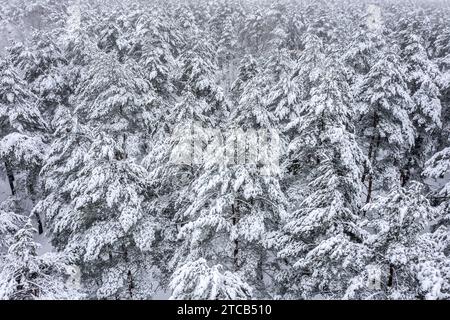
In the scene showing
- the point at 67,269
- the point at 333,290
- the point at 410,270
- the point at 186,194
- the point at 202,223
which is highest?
the point at 186,194

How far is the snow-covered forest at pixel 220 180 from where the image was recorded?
32.1 feet

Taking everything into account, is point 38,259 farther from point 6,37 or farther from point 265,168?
point 6,37

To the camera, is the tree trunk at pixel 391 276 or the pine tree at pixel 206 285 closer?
the pine tree at pixel 206 285

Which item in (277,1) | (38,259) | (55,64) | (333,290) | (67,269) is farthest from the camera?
(277,1)

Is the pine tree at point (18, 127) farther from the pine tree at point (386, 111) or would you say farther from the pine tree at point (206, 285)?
the pine tree at point (386, 111)

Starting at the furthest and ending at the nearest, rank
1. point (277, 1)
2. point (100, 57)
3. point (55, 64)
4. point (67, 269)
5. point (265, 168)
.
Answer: point (277, 1), point (55, 64), point (100, 57), point (265, 168), point (67, 269)

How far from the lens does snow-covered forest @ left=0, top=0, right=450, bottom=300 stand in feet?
32.1

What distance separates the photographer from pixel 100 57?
2370 centimetres

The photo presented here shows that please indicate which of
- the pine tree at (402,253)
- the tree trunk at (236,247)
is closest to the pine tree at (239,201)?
the tree trunk at (236,247)

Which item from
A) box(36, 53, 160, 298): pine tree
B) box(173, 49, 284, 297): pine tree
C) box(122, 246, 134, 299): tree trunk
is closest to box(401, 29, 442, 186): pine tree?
box(173, 49, 284, 297): pine tree

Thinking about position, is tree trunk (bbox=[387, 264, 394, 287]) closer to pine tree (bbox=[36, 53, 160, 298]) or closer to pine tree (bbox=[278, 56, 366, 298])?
pine tree (bbox=[278, 56, 366, 298])

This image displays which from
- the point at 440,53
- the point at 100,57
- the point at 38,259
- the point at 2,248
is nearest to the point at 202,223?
the point at 38,259

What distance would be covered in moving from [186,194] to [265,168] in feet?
13.7

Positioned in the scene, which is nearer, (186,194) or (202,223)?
(202,223)
